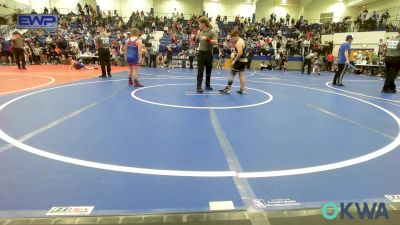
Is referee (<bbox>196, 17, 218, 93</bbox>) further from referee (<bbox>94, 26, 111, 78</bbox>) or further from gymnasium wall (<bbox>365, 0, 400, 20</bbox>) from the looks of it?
gymnasium wall (<bbox>365, 0, 400, 20</bbox>)

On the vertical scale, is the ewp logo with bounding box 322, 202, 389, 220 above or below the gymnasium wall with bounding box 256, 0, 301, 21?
below

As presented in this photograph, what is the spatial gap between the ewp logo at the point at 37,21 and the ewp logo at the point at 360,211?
Result: 27722 mm

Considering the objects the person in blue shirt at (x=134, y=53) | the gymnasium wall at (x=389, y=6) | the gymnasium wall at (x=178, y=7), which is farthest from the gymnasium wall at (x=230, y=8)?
the person in blue shirt at (x=134, y=53)

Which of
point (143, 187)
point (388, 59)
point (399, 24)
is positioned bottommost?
point (143, 187)

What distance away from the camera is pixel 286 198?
2287 mm

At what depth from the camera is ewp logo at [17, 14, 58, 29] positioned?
24.3 meters

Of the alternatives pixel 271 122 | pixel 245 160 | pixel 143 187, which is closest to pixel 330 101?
pixel 271 122

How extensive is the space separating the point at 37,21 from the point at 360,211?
28.6 m

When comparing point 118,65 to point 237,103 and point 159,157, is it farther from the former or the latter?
point 159,157

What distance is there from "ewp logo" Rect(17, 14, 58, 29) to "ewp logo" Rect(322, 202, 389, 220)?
91.0 ft

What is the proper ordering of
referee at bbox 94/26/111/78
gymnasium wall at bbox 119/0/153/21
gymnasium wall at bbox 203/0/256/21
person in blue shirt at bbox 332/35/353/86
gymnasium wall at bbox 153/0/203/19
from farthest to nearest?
gymnasium wall at bbox 203/0/256/21 → gymnasium wall at bbox 153/0/203/19 → gymnasium wall at bbox 119/0/153/21 → referee at bbox 94/26/111/78 → person in blue shirt at bbox 332/35/353/86

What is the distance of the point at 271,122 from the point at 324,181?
2.15m

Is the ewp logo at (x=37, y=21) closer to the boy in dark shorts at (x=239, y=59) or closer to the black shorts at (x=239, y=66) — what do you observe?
the boy in dark shorts at (x=239, y=59)

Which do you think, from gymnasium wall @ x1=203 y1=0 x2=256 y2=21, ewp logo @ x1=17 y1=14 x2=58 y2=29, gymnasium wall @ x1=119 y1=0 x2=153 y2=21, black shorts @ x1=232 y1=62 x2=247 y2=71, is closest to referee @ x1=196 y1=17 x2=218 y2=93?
black shorts @ x1=232 y1=62 x2=247 y2=71
